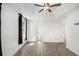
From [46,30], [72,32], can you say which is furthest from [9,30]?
[72,32]

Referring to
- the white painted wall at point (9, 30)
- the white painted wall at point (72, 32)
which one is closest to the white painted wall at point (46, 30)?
the white painted wall at point (72, 32)

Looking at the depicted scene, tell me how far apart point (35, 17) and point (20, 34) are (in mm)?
451

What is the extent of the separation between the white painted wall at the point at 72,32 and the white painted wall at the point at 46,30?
12cm

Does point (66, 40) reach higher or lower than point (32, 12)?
lower

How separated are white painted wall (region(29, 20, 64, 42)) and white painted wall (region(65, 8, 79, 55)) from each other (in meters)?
0.12

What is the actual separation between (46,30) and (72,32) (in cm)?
50

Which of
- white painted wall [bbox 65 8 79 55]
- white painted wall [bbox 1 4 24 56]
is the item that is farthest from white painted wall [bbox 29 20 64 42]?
white painted wall [bbox 1 4 24 56]

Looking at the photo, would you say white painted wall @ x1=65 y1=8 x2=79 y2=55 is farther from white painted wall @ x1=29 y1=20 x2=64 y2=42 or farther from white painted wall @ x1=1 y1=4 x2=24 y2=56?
white painted wall @ x1=1 y1=4 x2=24 y2=56

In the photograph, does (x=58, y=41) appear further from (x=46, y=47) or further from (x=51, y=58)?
(x=51, y=58)

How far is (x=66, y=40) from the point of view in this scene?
1891 mm

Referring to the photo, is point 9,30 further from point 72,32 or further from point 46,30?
point 72,32

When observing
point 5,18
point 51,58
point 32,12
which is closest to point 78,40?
point 51,58

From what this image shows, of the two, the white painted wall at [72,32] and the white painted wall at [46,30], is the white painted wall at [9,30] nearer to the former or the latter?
the white painted wall at [46,30]

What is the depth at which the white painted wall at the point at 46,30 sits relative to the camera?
6.41 ft
